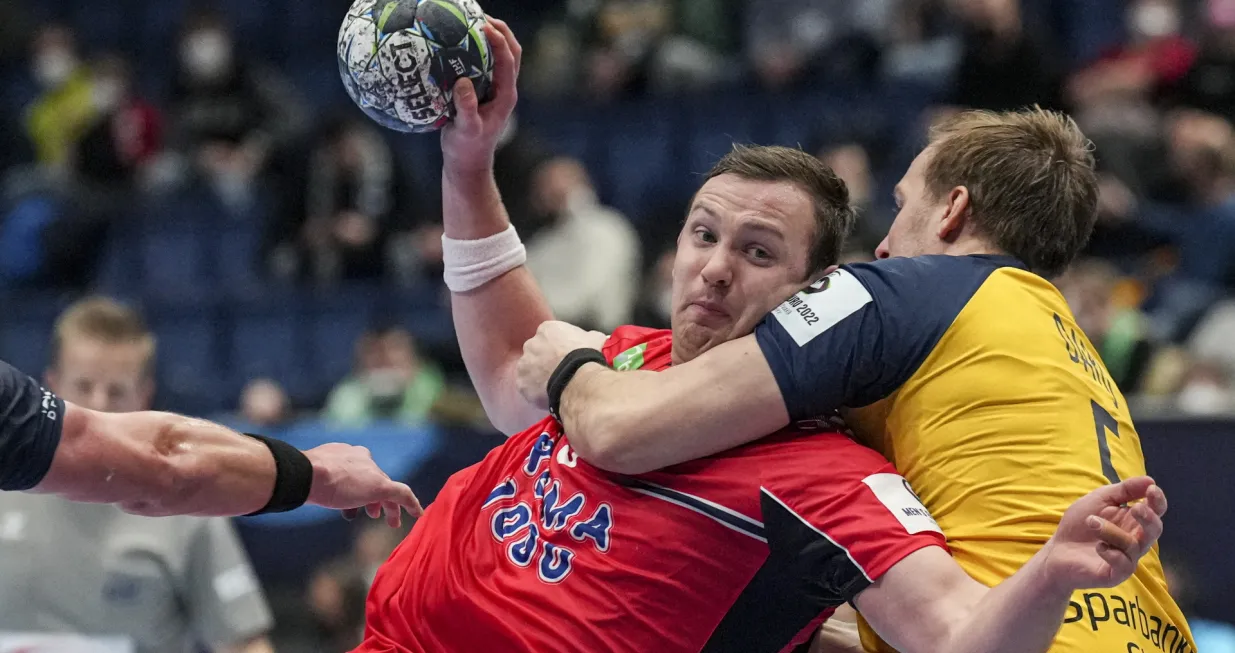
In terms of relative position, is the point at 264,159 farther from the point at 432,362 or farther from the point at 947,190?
the point at 947,190

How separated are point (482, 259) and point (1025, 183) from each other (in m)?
1.54

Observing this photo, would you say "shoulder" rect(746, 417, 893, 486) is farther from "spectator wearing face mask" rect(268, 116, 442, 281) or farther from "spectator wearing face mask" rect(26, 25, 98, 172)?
"spectator wearing face mask" rect(26, 25, 98, 172)

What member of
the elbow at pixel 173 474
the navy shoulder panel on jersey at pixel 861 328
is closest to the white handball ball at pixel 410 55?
the elbow at pixel 173 474

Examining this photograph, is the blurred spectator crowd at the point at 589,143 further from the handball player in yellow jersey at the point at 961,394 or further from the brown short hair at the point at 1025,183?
the handball player in yellow jersey at the point at 961,394

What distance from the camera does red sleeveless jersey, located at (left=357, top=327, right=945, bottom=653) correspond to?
3014mm

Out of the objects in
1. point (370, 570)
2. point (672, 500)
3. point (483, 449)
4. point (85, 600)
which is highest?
point (672, 500)

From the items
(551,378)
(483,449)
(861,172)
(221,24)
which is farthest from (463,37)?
(221,24)

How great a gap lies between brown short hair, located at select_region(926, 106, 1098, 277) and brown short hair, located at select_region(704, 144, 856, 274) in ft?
0.83

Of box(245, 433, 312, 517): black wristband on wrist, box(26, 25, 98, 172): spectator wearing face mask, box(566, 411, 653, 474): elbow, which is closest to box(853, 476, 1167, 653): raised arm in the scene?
box(566, 411, 653, 474): elbow

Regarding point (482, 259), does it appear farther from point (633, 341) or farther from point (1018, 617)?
point (1018, 617)

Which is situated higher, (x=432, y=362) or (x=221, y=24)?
(x=221, y=24)

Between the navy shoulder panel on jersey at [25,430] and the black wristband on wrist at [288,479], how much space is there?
1.74 feet

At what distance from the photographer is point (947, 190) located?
11.4ft

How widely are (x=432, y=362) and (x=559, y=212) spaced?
51.8 inches
